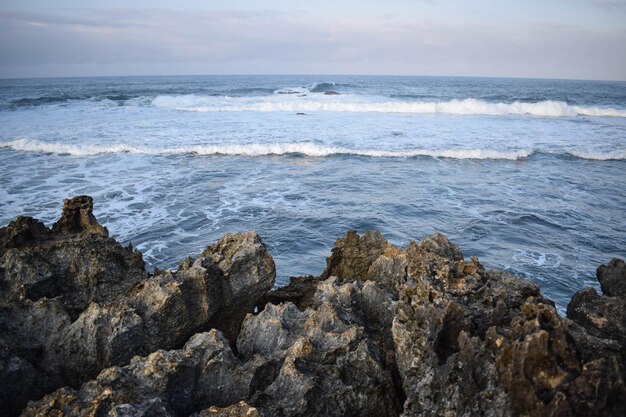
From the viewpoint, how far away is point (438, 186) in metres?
15.8

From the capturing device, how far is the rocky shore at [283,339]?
2.97m

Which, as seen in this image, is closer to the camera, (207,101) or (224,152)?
(224,152)

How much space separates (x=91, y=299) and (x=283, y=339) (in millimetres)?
2261

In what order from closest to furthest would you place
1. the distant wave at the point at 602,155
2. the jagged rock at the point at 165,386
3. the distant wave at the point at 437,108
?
the jagged rock at the point at 165,386 → the distant wave at the point at 602,155 → the distant wave at the point at 437,108

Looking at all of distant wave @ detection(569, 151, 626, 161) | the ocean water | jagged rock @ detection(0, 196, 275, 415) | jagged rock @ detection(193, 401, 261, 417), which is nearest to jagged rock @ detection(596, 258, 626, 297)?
the ocean water

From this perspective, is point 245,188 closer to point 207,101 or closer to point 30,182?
point 30,182

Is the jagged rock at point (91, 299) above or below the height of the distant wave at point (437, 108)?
below

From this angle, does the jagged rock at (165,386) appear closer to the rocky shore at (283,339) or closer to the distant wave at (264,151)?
the rocky shore at (283,339)

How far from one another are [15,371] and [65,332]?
0.56 meters

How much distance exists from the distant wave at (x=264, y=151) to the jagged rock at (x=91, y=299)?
49.7 ft

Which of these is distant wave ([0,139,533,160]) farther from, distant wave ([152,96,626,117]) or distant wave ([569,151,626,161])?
distant wave ([152,96,626,117])

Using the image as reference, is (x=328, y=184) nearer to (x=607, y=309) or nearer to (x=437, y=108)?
(x=607, y=309)

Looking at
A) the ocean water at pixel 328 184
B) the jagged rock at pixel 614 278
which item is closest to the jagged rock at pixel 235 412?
the jagged rock at pixel 614 278

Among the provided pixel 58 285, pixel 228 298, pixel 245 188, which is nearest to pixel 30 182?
pixel 245 188
